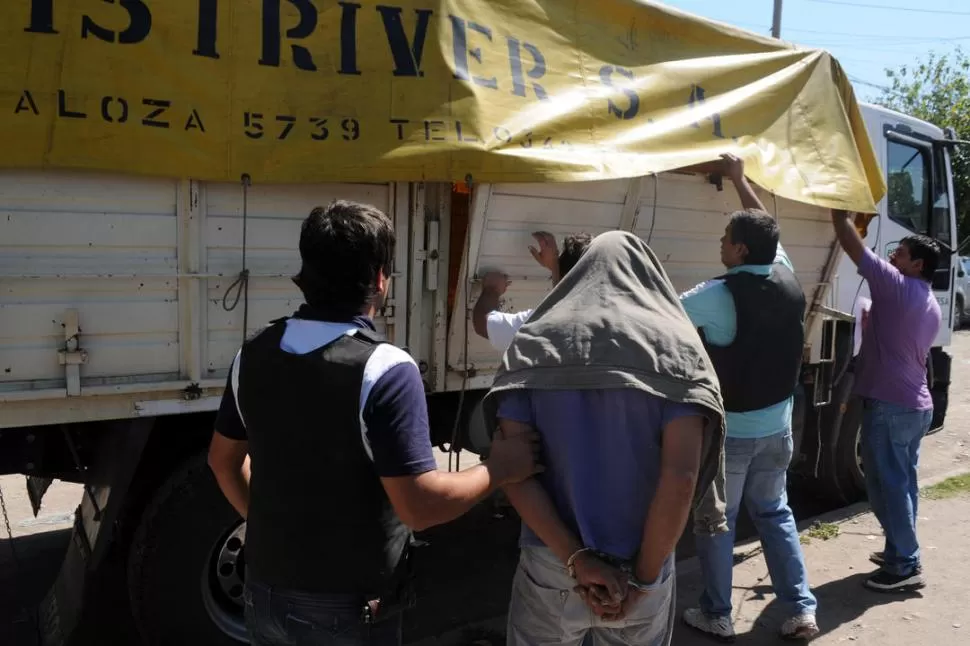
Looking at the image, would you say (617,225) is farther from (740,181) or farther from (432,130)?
(432,130)

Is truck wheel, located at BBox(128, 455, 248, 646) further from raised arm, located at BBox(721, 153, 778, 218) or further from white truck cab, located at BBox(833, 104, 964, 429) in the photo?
white truck cab, located at BBox(833, 104, 964, 429)

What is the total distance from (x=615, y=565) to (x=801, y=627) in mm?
2211

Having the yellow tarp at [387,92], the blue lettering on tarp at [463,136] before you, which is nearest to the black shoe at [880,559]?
the yellow tarp at [387,92]

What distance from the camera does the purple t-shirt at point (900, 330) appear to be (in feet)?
13.7

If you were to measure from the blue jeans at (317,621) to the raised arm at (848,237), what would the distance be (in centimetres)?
353

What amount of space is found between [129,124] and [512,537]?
136 inches

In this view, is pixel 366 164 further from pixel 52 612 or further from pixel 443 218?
pixel 52 612

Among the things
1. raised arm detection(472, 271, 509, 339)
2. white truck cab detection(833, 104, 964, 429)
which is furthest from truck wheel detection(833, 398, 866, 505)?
raised arm detection(472, 271, 509, 339)

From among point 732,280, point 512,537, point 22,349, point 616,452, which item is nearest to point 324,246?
point 616,452

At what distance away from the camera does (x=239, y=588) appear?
3.42 meters

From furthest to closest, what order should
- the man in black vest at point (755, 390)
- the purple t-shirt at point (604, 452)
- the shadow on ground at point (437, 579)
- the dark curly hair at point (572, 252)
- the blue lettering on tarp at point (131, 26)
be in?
the shadow on ground at point (437, 579)
the man in black vest at point (755, 390)
the blue lettering on tarp at point (131, 26)
the dark curly hair at point (572, 252)
the purple t-shirt at point (604, 452)

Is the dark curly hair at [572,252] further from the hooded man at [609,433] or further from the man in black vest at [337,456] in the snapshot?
the man in black vest at [337,456]

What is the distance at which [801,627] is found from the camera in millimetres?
3598

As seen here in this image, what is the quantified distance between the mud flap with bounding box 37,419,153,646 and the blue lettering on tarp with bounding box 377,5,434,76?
180cm
